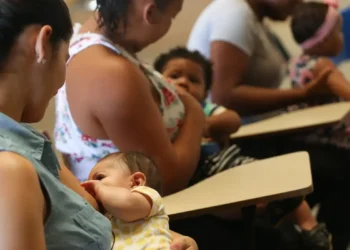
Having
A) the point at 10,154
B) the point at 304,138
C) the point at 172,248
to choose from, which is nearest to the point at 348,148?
the point at 304,138

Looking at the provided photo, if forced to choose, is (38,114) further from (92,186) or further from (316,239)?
(316,239)

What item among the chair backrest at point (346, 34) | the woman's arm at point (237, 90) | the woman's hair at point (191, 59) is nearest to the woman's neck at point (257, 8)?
the woman's arm at point (237, 90)

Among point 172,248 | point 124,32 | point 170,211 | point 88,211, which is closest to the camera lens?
point 88,211

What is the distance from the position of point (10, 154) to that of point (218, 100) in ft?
5.04

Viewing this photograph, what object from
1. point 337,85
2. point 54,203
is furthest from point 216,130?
point 54,203

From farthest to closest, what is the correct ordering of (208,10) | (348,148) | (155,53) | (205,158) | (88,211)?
1. (155,53)
2. (208,10)
3. (348,148)
4. (205,158)
5. (88,211)

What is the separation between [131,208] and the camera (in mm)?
1068

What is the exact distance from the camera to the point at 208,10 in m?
2.30

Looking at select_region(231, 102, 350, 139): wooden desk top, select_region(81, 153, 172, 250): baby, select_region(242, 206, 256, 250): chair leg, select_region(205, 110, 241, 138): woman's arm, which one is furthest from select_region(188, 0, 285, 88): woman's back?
select_region(81, 153, 172, 250): baby

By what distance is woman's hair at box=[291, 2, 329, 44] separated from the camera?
2.55 m

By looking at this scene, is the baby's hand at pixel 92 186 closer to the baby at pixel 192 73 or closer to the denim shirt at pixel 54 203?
the denim shirt at pixel 54 203

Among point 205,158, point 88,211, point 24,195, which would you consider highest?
point 24,195

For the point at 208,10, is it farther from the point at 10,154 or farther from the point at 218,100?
the point at 10,154

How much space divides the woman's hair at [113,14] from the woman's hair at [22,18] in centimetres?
55
